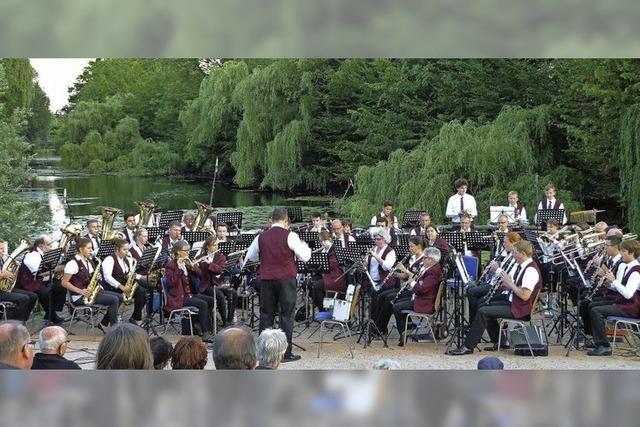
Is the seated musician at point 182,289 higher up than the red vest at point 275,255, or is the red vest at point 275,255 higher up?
the red vest at point 275,255

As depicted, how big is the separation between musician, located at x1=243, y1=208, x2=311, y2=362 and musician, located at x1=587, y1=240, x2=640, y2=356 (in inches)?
138

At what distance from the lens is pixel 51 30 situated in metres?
2.47

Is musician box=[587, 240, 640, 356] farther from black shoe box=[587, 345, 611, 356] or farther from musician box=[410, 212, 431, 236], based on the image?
musician box=[410, 212, 431, 236]

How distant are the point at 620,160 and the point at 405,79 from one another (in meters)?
11.1

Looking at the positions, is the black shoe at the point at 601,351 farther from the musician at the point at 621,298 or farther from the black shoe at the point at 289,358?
the black shoe at the point at 289,358

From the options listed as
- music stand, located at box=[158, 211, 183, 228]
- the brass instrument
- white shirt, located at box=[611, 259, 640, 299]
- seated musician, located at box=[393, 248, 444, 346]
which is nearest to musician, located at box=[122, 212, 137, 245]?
music stand, located at box=[158, 211, 183, 228]

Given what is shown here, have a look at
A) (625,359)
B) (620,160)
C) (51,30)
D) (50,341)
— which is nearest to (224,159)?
(620,160)

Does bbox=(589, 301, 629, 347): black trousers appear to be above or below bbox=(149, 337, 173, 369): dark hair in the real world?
below

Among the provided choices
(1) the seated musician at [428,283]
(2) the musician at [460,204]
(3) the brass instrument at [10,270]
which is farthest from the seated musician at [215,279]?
(2) the musician at [460,204]

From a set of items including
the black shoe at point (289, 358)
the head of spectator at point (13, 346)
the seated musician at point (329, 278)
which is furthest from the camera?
the seated musician at point (329, 278)

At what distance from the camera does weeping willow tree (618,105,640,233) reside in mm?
18938

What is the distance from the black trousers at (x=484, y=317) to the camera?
1022 cm

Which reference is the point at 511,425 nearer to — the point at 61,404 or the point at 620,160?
the point at 61,404

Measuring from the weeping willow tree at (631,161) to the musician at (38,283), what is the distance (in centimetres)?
1244
